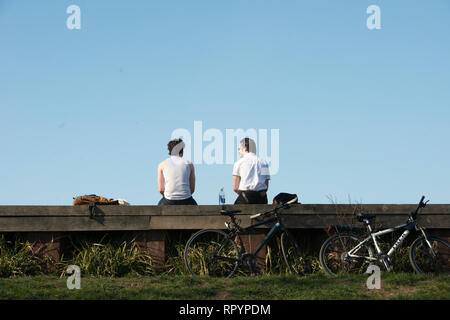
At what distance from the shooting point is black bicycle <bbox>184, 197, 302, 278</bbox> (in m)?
7.02

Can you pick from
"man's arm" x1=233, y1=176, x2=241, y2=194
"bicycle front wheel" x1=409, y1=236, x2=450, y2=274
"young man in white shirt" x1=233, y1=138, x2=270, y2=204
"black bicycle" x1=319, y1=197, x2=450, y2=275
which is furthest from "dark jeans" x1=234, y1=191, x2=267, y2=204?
"bicycle front wheel" x1=409, y1=236, x2=450, y2=274

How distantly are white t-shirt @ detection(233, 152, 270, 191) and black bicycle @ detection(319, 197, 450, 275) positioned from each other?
4.98ft

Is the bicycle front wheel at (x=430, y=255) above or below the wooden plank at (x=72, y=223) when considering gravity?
below

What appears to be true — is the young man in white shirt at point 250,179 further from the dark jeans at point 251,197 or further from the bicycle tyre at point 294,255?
the bicycle tyre at point 294,255

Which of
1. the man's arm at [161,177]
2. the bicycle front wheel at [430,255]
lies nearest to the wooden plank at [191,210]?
the man's arm at [161,177]

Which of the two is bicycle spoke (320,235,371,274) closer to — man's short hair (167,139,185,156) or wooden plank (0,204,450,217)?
wooden plank (0,204,450,217)

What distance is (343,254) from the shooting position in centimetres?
704

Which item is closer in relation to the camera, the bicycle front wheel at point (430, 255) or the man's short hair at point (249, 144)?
the bicycle front wheel at point (430, 255)

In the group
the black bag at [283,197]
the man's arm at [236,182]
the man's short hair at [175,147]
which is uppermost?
the man's short hair at [175,147]

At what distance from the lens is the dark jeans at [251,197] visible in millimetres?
7848

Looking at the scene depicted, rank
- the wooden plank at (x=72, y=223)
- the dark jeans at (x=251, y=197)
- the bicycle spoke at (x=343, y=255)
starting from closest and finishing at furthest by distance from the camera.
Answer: the bicycle spoke at (x=343, y=255) → the wooden plank at (x=72, y=223) → the dark jeans at (x=251, y=197)

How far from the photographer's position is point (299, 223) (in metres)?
7.62

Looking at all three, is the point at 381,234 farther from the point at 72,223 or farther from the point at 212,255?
the point at 72,223

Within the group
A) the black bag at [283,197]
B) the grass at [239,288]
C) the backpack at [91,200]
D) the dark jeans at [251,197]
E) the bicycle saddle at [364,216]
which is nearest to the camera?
the grass at [239,288]
